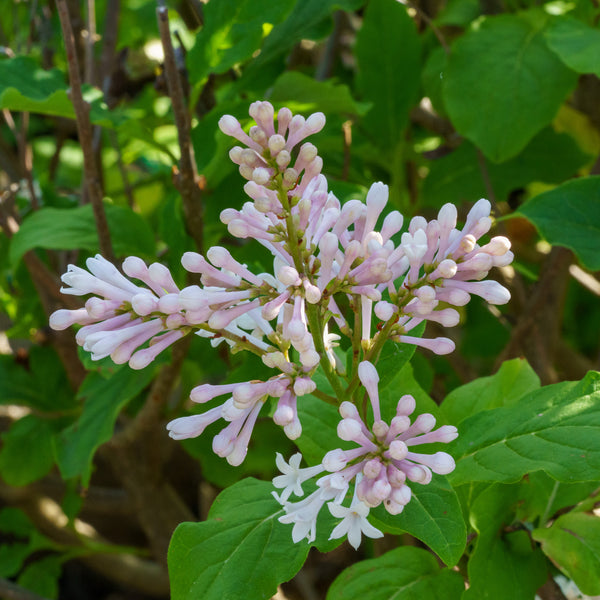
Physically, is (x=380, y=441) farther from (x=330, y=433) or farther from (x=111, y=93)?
(x=111, y=93)

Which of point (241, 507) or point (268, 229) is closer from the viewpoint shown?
point (268, 229)

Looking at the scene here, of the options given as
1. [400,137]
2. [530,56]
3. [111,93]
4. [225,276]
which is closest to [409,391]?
[225,276]

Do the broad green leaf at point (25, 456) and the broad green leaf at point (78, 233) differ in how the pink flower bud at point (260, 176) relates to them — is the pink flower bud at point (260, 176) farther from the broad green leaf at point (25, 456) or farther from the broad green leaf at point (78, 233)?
the broad green leaf at point (25, 456)

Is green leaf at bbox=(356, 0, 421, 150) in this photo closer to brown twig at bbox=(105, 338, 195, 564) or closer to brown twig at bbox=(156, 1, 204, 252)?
brown twig at bbox=(156, 1, 204, 252)

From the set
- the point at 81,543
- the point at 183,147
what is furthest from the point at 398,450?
the point at 81,543

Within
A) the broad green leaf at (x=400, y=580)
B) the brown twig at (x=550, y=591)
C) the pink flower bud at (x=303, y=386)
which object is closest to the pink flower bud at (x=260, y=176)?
the pink flower bud at (x=303, y=386)

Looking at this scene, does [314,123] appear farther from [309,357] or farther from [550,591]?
[550,591]
